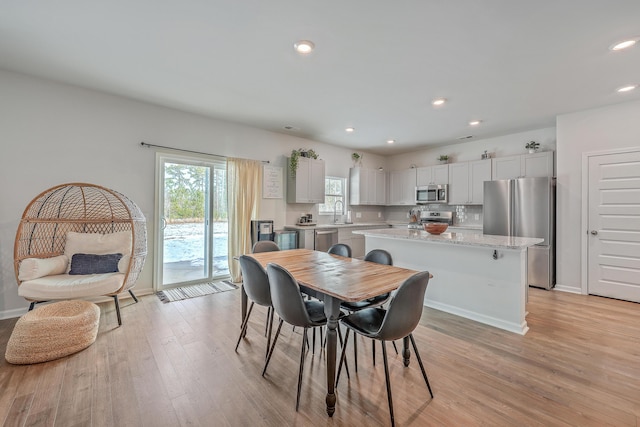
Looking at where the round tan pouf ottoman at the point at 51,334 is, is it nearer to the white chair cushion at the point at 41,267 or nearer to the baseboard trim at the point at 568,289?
the white chair cushion at the point at 41,267

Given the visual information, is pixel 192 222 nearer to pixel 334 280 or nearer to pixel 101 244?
pixel 101 244

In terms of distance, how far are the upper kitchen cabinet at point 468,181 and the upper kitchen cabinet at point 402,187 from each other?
88 cm

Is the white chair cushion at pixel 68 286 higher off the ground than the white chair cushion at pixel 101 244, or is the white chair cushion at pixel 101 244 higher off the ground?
the white chair cushion at pixel 101 244

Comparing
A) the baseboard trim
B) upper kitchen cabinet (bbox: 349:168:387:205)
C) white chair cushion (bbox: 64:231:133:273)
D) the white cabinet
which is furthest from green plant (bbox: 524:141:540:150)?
white chair cushion (bbox: 64:231:133:273)

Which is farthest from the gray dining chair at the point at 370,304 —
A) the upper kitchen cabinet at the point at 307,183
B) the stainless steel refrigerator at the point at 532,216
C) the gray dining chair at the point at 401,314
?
the stainless steel refrigerator at the point at 532,216

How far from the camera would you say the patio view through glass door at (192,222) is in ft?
13.5

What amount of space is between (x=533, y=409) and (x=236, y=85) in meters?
3.85

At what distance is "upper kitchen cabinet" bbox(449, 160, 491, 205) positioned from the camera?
5348 millimetres

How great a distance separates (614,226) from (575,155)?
1102 millimetres

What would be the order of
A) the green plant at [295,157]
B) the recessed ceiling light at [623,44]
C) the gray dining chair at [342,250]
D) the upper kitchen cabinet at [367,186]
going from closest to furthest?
1. the recessed ceiling light at [623,44]
2. the gray dining chair at [342,250]
3. the green plant at [295,157]
4. the upper kitchen cabinet at [367,186]

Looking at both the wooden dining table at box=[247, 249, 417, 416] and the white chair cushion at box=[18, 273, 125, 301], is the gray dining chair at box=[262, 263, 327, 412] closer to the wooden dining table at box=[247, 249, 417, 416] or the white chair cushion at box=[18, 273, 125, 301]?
the wooden dining table at box=[247, 249, 417, 416]

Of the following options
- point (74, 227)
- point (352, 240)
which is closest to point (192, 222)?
point (74, 227)

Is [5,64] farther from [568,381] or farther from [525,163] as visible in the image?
[525,163]

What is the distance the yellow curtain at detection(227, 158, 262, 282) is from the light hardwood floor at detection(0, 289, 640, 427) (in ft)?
5.60
